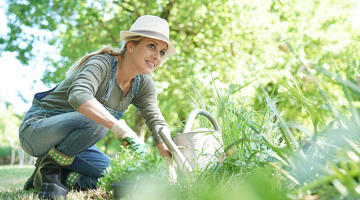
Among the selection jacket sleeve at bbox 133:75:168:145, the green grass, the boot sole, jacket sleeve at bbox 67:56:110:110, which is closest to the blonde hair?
jacket sleeve at bbox 67:56:110:110

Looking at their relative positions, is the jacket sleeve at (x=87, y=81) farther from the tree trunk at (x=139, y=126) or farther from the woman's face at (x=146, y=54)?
the tree trunk at (x=139, y=126)

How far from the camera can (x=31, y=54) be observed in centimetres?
584

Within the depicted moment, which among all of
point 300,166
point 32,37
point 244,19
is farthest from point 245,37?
point 300,166

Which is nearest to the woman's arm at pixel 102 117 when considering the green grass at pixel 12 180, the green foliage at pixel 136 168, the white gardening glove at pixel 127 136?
the white gardening glove at pixel 127 136

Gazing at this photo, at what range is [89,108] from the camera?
6.13ft

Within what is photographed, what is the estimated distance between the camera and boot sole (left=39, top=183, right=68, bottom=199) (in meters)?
1.97

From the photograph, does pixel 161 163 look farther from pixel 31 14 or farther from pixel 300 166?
pixel 31 14

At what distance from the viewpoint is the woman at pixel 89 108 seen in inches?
80.6

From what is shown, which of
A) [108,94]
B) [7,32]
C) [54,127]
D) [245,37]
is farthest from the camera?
[245,37]

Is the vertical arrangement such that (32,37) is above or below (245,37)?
below

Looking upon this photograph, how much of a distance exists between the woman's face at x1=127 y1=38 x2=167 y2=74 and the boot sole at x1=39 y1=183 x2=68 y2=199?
3.09 feet

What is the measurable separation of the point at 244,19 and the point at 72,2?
3.45 m

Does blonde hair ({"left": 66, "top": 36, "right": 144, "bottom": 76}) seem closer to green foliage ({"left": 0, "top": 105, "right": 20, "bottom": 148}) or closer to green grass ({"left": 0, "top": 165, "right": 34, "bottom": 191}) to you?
green grass ({"left": 0, "top": 165, "right": 34, "bottom": 191})

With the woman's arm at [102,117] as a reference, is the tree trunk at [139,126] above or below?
above
